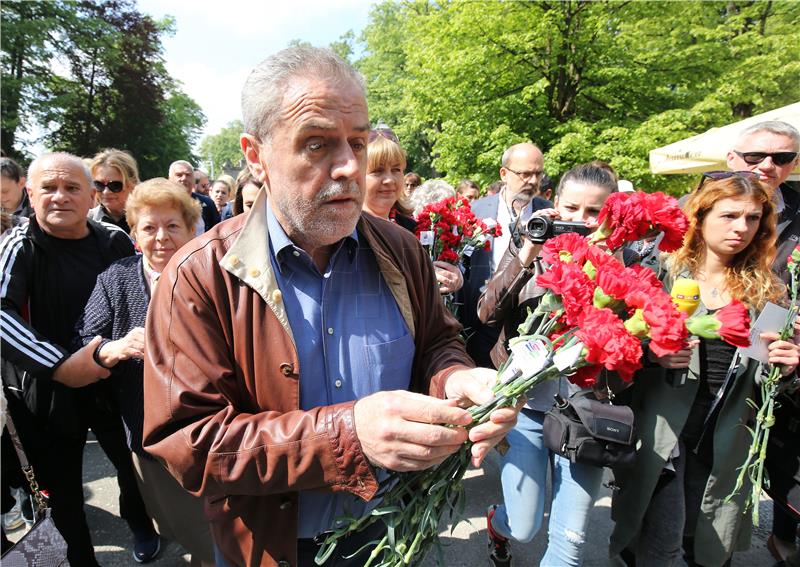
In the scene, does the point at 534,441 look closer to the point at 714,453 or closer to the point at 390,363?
the point at 714,453

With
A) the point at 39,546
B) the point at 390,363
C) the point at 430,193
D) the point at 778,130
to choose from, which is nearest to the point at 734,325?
the point at 390,363

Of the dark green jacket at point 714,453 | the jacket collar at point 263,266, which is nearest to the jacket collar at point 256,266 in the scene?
the jacket collar at point 263,266

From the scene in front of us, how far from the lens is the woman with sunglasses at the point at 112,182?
4.26 metres

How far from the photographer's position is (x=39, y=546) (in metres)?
1.83

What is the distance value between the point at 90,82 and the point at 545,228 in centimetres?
2763

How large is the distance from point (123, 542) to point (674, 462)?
3481 millimetres

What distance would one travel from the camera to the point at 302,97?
1.37 m

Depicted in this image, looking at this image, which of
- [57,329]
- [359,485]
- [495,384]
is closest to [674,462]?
[495,384]

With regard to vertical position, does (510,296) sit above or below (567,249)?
below

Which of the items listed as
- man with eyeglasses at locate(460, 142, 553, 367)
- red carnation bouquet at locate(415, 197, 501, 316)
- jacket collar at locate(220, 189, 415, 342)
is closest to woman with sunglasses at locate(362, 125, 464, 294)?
red carnation bouquet at locate(415, 197, 501, 316)

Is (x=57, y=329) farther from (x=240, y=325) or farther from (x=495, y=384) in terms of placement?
(x=495, y=384)

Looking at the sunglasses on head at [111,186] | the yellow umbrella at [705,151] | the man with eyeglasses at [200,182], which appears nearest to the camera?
the sunglasses on head at [111,186]

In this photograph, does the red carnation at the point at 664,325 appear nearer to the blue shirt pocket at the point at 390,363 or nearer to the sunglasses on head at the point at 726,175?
the blue shirt pocket at the point at 390,363

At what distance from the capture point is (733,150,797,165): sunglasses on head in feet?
9.82
